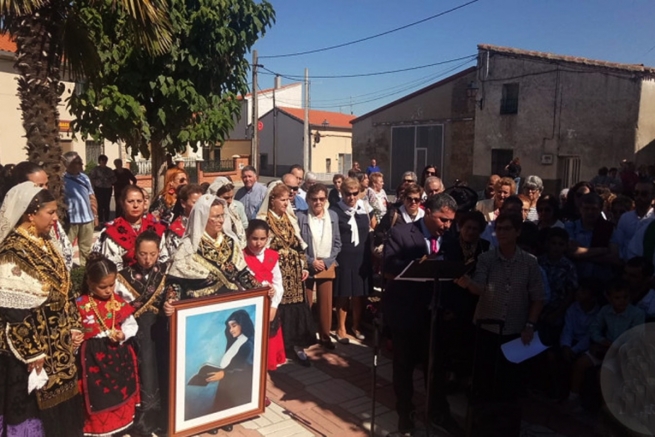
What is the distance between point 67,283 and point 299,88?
53.8 metres

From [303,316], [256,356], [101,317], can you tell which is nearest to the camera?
[101,317]

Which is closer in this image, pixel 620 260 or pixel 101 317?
pixel 101 317

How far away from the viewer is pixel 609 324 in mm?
4344

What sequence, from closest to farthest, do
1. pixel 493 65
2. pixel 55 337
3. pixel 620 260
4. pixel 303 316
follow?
pixel 55 337 < pixel 620 260 < pixel 303 316 < pixel 493 65

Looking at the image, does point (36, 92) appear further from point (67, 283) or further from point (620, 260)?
point (620, 260)

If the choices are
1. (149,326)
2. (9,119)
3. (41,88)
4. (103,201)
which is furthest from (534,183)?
(9,119)

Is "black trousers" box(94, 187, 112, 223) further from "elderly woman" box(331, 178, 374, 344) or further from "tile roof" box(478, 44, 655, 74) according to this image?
"tile roof" box(478, 44, 655, 74)

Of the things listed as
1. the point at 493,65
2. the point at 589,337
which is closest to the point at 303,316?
the point at 589,337

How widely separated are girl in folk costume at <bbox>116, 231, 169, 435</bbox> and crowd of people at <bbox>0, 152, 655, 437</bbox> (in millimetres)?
10

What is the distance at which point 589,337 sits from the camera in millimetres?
4484

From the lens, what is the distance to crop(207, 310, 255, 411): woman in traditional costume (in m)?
4.03

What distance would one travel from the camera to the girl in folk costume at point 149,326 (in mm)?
4027

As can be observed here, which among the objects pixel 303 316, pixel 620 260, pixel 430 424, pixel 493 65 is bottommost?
pixel 430 424

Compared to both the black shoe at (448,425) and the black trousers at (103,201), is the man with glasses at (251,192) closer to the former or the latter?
the black shoe at (448,425)
